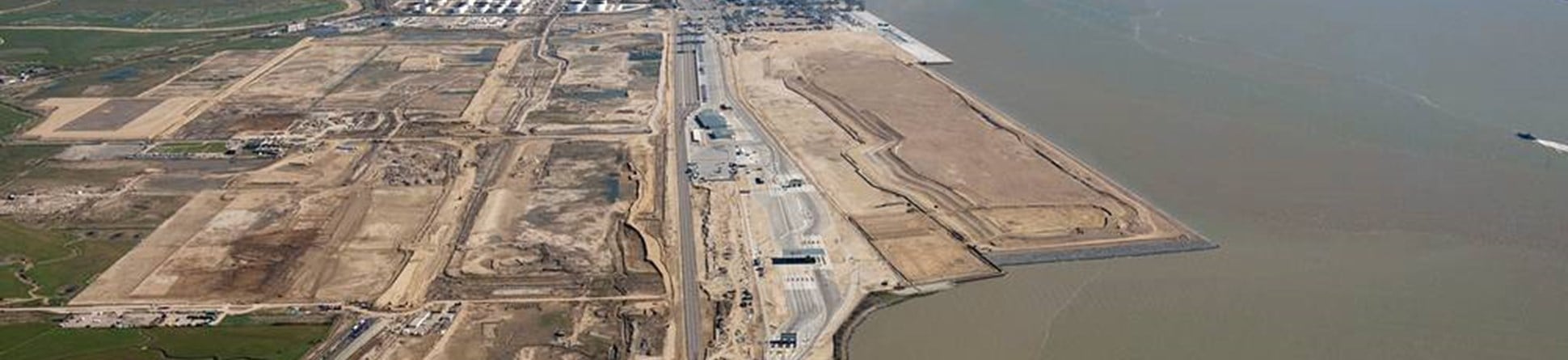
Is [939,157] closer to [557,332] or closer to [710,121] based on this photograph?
[710,121]

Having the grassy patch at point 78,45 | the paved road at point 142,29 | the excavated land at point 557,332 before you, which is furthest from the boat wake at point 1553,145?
the grassy patch at point 78,45

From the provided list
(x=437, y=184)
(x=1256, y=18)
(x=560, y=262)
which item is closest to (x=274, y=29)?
(x=437, y=184)

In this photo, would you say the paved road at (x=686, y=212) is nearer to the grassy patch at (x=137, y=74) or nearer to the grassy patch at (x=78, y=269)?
the grassy patch at (x=78, y=269)

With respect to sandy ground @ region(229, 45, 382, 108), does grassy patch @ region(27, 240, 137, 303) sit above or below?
below

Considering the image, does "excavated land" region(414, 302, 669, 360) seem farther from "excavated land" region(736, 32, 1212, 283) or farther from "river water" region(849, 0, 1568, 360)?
"excavated land" region(736, 32, 1212, 283)

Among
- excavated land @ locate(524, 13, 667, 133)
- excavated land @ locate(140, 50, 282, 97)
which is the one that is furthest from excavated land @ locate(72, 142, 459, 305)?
excavated land @ locate(140, 50, 282, 97)

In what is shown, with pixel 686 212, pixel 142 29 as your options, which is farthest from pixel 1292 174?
pixel 142 29
